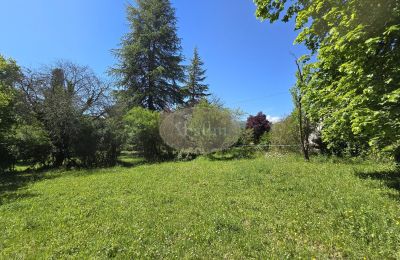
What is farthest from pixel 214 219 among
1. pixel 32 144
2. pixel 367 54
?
pixel 32 144

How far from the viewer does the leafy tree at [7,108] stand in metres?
13.6

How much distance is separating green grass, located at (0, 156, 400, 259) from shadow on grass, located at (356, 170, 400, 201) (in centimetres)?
2

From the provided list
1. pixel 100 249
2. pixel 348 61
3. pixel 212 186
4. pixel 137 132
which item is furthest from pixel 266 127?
pixel 100 249

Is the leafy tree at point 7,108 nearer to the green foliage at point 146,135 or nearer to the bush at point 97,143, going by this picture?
the bush at point 97,143

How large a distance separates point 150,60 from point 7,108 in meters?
13.4

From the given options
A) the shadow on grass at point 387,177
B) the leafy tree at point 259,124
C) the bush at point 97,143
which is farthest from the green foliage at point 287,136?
the leafy tree at point 259,124

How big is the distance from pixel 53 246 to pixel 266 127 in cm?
2477

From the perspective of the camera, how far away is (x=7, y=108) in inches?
564

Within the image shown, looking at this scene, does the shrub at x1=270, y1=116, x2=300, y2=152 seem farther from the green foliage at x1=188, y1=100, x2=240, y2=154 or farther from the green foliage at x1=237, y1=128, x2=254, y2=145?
the green foliage at x1=188, y1=100, x2=240, y2=154

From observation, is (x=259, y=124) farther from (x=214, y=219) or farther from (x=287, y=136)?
(x=214, y=219)

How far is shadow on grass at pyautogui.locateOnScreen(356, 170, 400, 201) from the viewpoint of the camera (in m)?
6.83

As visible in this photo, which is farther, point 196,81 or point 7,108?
point 196,81

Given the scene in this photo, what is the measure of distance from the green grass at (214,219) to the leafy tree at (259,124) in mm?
18671

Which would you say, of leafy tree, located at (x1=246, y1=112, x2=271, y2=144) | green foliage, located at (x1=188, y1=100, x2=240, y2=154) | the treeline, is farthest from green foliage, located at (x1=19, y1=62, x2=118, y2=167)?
leafy tree, located at (x1=246, y1=112, x2=271, y2=144)
